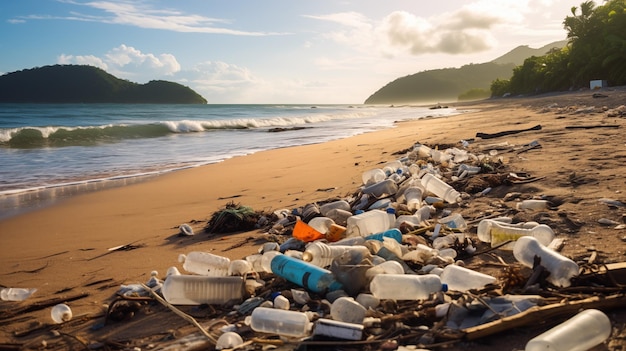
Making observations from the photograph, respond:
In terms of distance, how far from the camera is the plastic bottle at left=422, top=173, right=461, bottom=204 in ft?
10.8

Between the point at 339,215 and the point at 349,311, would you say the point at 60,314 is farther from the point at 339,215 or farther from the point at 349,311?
the point at 339,215

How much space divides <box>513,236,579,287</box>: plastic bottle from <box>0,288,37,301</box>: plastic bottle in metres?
2.50

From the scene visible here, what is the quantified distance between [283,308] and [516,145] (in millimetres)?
4413

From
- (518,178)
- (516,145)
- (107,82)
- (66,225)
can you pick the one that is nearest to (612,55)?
(516,145)

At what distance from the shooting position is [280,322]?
1.64 meters

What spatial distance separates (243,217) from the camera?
347cm

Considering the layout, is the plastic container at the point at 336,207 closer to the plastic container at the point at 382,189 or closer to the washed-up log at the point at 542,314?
the plastic container at the point at 382,189

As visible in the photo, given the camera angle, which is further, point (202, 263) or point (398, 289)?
point (202, 263)

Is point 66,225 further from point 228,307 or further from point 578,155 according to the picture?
point 578,155

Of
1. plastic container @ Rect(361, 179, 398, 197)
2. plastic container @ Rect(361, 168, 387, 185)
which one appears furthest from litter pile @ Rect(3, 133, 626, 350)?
plastic container @ Rect(361, 168, 387, 185)

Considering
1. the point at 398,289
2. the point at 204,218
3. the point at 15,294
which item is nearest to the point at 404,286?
the point at 398,289

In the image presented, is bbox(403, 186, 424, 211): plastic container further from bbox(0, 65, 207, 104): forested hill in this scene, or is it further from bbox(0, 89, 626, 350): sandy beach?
bbox(0, 65, 207, 104): forested hill

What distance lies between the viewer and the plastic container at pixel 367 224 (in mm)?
2803

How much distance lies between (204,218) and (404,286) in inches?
105
